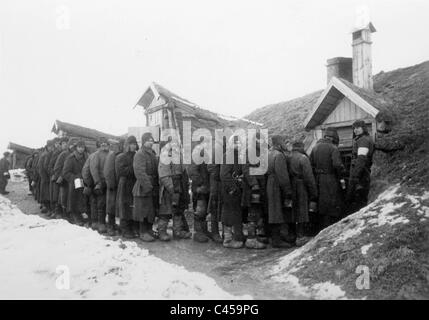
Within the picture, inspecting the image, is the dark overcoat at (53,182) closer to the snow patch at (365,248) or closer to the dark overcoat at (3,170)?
the dark overcoat at (3,170)

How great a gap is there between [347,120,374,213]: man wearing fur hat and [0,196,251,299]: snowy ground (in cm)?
355

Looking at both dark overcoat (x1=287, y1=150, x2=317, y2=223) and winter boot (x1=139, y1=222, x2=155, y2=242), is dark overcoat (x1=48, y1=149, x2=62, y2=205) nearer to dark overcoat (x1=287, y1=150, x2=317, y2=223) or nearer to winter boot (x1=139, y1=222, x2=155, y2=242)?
winter boot (x1=139, y1=222, x2=155, y2=242)

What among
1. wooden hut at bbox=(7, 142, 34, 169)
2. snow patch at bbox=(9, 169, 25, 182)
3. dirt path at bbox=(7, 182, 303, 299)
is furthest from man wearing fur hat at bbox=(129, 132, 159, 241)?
wooden hut at bbox=(7, 142, 34, 169)

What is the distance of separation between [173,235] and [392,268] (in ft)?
15.7

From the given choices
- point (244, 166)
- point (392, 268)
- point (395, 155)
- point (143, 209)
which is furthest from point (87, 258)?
point (395, 155)

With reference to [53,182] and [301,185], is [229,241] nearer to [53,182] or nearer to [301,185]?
[301,185]

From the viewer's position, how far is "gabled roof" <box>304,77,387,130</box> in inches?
378

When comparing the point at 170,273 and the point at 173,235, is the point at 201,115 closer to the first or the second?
the point at 173,235

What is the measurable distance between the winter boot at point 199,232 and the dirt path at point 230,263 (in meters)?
0.12

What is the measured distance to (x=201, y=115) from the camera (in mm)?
16469

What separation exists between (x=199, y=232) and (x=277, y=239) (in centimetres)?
160

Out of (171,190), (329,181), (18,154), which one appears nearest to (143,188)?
(171,190)

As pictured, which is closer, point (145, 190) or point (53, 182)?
point (145, 190)

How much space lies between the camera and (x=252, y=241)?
7680 millimetres
